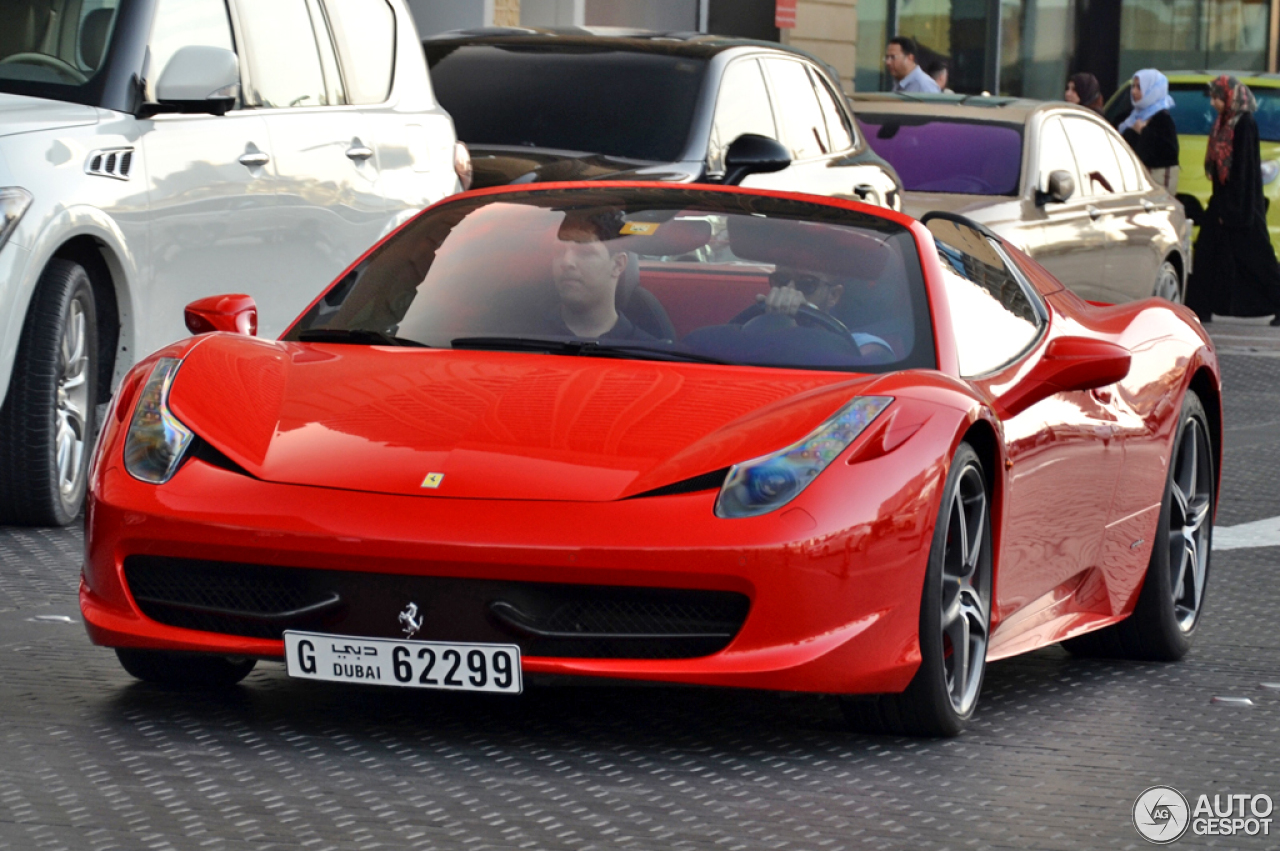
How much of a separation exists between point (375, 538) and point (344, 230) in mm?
4694

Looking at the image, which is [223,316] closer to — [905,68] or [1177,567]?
[1177,567]

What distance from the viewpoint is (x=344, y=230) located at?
9172 millimetres

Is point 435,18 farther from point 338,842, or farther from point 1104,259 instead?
point 338,842

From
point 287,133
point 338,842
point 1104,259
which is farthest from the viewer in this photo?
point 1104,259

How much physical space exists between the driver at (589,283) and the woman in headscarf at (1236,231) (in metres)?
13.8

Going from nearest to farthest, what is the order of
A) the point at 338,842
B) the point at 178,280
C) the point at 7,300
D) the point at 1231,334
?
the point at 338,842
the point at 7,300
the point at 178,280
the point at 1231,334

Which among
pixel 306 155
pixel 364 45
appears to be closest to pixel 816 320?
pixel 306 155

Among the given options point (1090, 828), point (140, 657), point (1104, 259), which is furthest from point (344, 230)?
point (1104, 259)

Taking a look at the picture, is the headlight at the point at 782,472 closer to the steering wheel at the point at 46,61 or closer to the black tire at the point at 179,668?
the black tire at the point at 179,668

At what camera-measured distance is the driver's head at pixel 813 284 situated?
5605 mm

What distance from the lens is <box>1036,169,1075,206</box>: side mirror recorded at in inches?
542

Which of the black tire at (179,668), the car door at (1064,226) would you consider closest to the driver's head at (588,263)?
the black tire at (179,668)

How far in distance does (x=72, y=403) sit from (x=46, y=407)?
23cm

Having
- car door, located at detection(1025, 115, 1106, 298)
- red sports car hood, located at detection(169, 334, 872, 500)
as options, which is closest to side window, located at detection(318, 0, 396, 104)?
red sports car hood, located at detection(169, 334, 872, 500)
